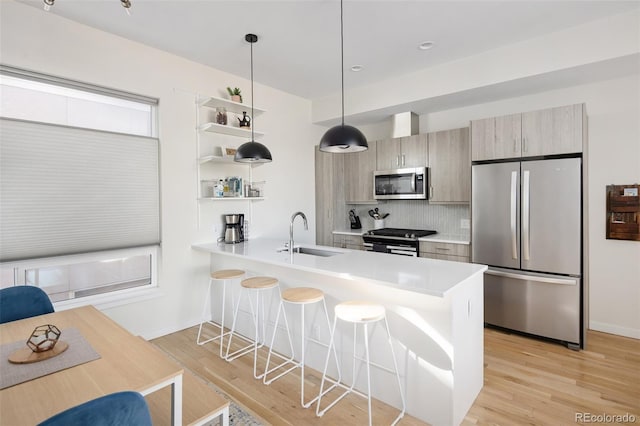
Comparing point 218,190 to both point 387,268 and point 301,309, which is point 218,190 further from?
point 387,268

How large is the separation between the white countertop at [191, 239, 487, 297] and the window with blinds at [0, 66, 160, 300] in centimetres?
102

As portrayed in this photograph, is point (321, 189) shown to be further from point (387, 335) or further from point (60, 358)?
point (60, 358)

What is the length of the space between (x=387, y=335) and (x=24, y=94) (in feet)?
11.2

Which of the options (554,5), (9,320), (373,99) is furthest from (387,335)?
(373,99)

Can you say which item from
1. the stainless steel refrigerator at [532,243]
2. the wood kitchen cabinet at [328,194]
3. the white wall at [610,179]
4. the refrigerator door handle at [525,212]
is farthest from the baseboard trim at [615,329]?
the wood kitchen cabinet at [328,194]

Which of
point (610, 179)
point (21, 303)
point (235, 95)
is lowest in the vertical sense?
point (21, 303)

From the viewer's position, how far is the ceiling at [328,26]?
2518mm

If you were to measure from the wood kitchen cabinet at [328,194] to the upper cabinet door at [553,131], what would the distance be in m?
2.56

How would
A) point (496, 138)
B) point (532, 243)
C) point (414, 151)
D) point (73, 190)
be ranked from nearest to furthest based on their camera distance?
point (73, 190) < point (532, 243) < point (496, 138) < point (414, 151)

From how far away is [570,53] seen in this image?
285 centimetres

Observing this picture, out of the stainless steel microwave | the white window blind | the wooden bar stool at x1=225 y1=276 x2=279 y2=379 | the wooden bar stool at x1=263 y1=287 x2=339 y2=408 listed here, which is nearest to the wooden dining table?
the wooden bar stool at x1=263 y1=287 x2=339 y2=408

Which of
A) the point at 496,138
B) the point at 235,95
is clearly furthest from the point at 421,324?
the point at 235,95

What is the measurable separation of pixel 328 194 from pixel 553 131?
2887 millimetres

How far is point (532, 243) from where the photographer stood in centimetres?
317
